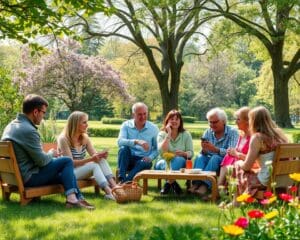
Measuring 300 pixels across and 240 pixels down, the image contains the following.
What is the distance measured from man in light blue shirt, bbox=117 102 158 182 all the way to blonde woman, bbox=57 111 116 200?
0.54 meters

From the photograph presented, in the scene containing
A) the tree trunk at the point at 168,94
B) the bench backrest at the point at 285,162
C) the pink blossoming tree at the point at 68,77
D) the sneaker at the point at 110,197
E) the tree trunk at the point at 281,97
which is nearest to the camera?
the bench backrest at the point at 285,162

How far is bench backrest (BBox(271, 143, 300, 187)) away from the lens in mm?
6035

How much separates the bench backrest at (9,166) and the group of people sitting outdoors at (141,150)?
77 millimetres

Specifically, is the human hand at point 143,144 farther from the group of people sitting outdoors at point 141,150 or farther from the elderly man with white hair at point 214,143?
the elderly man with white hair at point 214,143

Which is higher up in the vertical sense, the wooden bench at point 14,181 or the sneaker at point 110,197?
the wooden bench at point 14,181

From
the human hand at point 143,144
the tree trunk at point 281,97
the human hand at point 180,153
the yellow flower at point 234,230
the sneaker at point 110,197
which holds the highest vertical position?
the tree trunk at point 281,97

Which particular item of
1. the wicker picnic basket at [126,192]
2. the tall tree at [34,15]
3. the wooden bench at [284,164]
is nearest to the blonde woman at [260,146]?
the wooden bench at [284,164]

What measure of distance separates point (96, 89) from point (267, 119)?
2754 cm

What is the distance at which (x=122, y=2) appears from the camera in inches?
1006

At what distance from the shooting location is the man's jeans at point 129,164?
25.6 ft

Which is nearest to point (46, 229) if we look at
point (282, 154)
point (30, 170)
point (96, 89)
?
point (30, 170)

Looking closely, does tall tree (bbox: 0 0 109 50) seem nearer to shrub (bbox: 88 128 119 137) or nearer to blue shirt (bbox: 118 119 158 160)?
blue shirt (bbox: 118 119 158 160)

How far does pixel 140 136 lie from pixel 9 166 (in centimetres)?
237

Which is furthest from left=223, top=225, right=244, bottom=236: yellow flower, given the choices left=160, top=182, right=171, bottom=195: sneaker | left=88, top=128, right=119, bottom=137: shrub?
left=88, top=128, right=119, bottom=137: shrub
